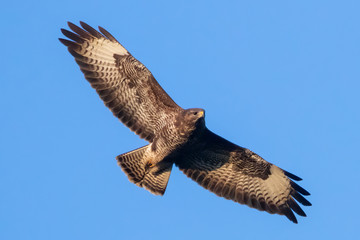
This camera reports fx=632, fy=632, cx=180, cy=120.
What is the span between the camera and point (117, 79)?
12391 mm

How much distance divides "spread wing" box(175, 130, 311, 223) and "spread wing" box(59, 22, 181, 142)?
1140 mm

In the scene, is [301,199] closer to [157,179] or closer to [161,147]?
[157,179]

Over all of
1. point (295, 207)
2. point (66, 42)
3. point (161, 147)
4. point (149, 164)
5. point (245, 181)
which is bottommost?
point (149, 164)

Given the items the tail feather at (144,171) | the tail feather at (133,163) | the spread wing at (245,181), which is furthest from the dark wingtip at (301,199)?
the tail feather at (133,163)

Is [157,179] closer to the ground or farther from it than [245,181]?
closer to the ground

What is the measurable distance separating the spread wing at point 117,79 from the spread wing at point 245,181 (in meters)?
1.14

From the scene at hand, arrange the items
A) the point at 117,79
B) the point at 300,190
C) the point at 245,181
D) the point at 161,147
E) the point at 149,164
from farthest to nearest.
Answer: the point at 245,181, the point at 300,190, the point at 117,79, the point at 149,164, the point at 161,147

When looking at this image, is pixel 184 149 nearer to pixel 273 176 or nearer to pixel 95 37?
pixel 273 176

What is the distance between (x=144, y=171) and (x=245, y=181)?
6.85 feet

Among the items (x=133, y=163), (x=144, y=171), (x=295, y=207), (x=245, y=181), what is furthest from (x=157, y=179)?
(x=295, y=207)

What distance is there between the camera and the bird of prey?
39.8 feet

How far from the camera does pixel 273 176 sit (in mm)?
12719

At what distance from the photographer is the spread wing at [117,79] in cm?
1228

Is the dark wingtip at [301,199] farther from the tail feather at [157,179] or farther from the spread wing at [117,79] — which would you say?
the spread wing at [117,79]
